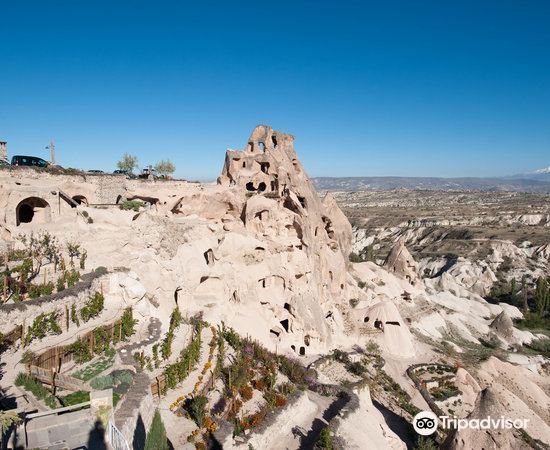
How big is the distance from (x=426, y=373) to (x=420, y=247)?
79.6 meters

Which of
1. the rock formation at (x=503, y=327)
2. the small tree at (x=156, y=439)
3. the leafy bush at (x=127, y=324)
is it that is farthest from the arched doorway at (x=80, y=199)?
the rock formation at (x=503, y=327)

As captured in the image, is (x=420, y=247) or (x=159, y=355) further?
(x=420, y=247)

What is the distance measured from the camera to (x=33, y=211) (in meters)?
24.2

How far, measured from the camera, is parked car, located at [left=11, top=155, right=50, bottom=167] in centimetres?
2785

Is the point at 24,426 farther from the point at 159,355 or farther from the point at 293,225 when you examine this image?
the point at 293,225

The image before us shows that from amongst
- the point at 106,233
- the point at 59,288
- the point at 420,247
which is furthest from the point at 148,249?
the point at 420,247

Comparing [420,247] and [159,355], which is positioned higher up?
[159,355]

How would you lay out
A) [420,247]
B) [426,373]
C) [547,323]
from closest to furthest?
1. [426,373]
2. [547,323]
3. [420,247]

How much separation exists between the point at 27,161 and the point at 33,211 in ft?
20.3

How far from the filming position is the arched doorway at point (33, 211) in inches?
915

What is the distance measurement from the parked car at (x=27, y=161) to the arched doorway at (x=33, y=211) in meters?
4.84

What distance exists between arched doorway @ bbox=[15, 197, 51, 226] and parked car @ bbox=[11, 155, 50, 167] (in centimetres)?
484

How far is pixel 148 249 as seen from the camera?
2438 centimetres

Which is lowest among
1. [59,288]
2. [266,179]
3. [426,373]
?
[426,373]
